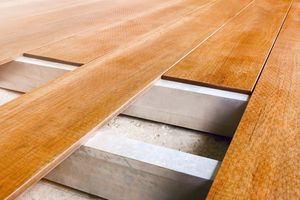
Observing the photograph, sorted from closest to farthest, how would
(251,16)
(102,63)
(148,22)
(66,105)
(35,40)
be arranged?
1. (66,105)
2. (102,63)
3. (35,40)
4. (148,22)
5. (251,16)

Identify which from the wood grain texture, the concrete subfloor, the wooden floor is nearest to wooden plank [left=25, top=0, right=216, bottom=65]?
the wooden floor

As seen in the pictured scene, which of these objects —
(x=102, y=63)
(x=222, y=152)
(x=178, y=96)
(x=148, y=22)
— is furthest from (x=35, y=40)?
(x=222, y=152)

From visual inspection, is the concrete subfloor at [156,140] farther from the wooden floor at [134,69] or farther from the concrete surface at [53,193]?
the wooden floor at [134,69]

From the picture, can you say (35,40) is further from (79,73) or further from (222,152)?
(222,152)

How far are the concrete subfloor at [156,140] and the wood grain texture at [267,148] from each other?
180mm

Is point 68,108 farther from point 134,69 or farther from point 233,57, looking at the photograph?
point 233,57

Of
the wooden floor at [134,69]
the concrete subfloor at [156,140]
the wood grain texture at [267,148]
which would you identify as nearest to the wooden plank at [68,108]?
the wooden floor at [134,69]

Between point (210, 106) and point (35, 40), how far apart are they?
31.7 inches

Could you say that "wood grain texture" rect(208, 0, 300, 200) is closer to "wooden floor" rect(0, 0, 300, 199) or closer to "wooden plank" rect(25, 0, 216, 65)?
"wooden floor" rect(0, 0, 300, 199)

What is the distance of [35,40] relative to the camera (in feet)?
4.32

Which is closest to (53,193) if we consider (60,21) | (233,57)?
(233,57)

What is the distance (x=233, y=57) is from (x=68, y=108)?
63cm

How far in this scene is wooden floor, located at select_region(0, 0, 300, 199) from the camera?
1.91 ft

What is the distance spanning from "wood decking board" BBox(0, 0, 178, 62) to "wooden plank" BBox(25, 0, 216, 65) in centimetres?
6
